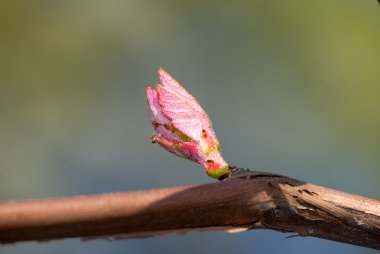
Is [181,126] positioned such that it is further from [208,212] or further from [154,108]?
[208,212]

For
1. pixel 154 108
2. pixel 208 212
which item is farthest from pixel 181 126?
pixel 208 212

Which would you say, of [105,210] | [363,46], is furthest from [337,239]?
[363,46]

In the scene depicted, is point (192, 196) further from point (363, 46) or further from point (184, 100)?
point (363, 46)

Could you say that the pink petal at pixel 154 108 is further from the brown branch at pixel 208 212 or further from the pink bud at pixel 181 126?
the brown branch at pixel 208 212

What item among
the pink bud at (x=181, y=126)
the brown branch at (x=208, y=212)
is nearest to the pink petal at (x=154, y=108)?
the pink bud at (x=181, y=126)

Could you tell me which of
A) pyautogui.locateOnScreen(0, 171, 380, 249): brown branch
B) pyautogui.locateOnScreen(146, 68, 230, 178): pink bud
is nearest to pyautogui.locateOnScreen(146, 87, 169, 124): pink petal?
pyautogui.locateOnScreen(146, 68, 230, 178): pink bud
